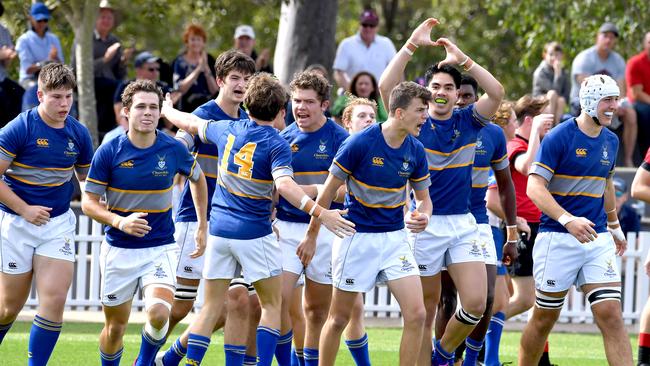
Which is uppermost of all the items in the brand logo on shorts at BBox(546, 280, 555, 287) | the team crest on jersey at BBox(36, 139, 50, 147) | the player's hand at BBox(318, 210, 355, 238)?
the team crest on jersey at BBox(36, 139, 50, 147)

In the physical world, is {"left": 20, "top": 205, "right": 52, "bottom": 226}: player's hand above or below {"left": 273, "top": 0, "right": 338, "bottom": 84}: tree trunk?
below

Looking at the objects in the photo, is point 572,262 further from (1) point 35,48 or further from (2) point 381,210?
(1) point 35,48

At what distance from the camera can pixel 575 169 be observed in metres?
9.62

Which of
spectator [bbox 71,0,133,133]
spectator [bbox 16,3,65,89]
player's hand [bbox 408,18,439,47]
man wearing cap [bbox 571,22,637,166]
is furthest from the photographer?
man wearing cap [bbox 571,22,637,166]

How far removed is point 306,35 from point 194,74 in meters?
2.51

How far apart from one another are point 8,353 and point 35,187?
9.27ft

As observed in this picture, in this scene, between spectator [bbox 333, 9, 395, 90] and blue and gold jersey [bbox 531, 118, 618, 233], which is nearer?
blue and gold jersey [bbox 531, 118, 618, 233]

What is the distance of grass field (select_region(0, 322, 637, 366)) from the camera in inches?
456

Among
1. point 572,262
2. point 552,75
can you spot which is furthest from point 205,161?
point 552,75

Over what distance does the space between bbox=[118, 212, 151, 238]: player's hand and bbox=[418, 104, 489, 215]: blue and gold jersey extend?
7.75 ft

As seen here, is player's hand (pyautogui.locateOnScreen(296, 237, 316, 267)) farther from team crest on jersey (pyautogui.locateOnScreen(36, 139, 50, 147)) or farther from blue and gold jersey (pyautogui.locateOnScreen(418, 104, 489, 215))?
team crest on jersey (pyautogui.locateOnScreen(36, 139, 50, 147))

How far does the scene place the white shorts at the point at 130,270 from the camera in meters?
9.22

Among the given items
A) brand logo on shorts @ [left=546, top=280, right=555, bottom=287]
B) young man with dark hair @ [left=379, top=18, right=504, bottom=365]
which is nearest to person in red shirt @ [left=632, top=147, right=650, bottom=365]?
brand logo on shorts @ [left=546, top=280, right=555, bottom=287]

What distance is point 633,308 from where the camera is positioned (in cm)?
1541
